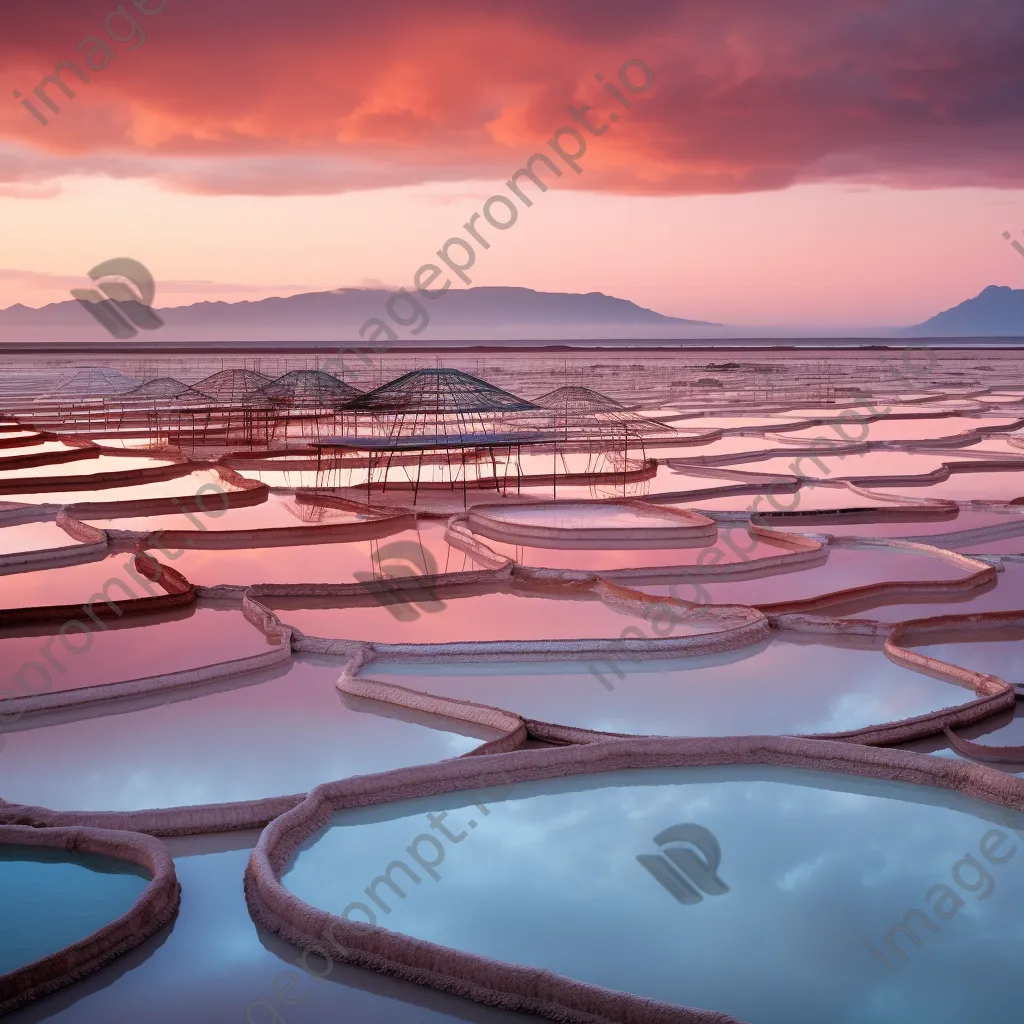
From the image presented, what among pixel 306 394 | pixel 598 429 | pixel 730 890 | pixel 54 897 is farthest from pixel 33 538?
pixel 598 429

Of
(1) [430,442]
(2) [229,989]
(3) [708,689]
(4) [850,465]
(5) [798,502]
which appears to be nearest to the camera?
(2) [229,989]

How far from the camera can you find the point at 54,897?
10.2 ft

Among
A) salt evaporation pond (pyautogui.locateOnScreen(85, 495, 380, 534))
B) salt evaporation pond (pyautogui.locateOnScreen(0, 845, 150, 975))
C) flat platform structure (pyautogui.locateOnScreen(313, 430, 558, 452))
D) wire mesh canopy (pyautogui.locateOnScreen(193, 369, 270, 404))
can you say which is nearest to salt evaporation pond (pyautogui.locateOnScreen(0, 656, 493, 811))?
salt evaporation pond (pyautogui.locateOnScreen(0, 845, 150, 975))

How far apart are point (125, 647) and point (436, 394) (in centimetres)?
576

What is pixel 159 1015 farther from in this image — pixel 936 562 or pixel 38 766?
pixel 936 562

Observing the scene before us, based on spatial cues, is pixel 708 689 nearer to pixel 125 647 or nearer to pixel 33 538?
pixel 125 647

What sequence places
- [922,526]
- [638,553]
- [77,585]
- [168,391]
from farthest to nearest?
[168,391], [922,526], [638,553], [77,585]

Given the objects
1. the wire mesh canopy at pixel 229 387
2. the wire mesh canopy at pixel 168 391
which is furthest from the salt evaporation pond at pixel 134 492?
the wire mesh canopy at pixel 168 391

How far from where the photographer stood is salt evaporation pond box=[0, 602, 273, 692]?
17.1 feet

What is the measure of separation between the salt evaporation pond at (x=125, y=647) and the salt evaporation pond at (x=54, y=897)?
1738 millimetres

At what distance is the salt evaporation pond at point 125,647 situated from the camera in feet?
17.1

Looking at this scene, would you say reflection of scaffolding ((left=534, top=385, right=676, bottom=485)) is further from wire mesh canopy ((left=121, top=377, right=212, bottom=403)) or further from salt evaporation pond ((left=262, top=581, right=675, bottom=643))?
wire mesh canopy ((left=121, top=377, right=212, bottom=403))

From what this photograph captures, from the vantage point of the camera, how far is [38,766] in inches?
161

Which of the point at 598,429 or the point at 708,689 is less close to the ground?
the point at 598,429
